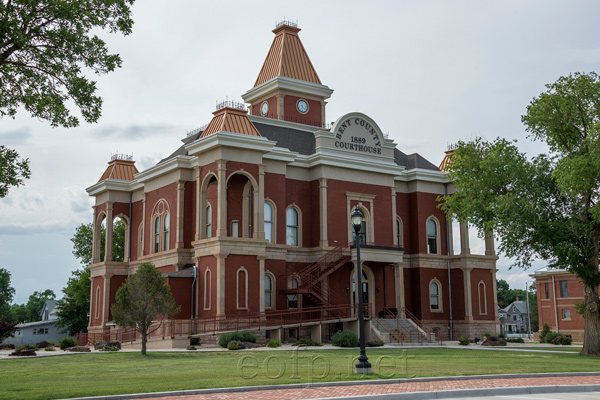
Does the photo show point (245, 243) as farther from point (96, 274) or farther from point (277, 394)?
point (277, 394)

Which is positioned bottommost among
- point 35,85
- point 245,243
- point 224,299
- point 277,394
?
point 277,394

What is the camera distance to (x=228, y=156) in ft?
123

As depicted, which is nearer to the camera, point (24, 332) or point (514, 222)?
point (514, 222)

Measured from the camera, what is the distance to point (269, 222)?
4031cm

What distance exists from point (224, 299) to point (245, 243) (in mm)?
3253

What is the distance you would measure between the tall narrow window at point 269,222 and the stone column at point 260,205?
1.77 metres

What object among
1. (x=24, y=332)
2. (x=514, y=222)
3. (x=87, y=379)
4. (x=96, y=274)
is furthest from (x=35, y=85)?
(x=24, y=332)

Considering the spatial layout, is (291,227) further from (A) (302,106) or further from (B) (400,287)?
(A) (302,106)

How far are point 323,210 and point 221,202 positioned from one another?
7.30 m

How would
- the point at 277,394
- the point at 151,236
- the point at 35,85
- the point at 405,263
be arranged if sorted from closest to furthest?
the point at 277,394
the point at 35,85
the point at 151,236
the point at 405,263

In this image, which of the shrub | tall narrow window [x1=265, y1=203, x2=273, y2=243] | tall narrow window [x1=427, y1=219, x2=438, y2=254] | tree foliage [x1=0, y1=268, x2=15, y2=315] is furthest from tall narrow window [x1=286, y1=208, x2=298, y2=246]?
tree foliage [x1=0, y1=268, x2=15, y2=315]

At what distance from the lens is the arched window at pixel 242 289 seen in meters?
36.8

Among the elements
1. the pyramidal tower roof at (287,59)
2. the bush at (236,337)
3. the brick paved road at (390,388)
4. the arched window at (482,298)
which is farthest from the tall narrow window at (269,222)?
the brick paved road at (390,388)

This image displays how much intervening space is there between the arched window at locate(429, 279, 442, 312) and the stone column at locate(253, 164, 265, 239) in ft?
47.2
